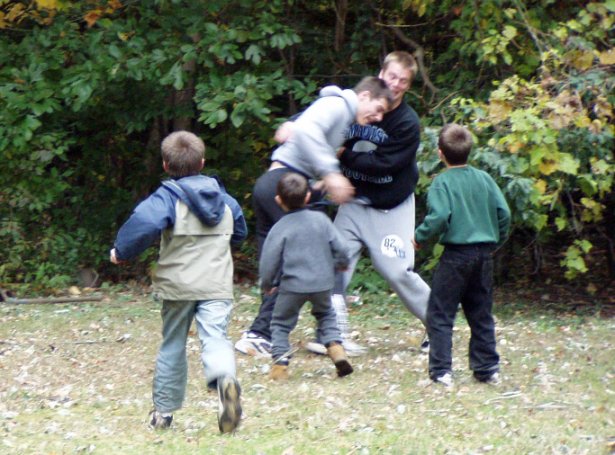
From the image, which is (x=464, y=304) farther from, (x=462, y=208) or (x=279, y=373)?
(x=279, y=373)

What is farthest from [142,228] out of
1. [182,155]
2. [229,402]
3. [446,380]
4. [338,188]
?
[446,380]

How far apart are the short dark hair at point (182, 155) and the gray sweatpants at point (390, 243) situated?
1.95 m

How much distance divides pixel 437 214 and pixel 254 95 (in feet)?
14.3

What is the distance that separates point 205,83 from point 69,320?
9.06ft

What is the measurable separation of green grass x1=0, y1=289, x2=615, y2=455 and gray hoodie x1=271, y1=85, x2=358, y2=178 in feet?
4.55

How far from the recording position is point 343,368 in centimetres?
677

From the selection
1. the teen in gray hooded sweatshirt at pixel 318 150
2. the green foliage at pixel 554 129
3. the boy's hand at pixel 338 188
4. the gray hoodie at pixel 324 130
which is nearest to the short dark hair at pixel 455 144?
the teen in gray hooded sweatshirt at pixel 318 150

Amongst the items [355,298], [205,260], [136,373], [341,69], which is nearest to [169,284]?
[205,260]

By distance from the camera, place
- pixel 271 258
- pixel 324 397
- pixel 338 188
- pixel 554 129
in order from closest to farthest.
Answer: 1. pixel 338 188
2. pixel 324 397
3. pixel 271 258
4. pixel 554 129

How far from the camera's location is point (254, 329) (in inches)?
299

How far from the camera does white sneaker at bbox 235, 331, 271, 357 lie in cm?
750

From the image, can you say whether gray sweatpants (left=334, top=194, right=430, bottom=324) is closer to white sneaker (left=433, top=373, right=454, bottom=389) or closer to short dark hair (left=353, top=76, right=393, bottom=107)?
white sneaker (left=433, top=373, right=454, bottom=389)

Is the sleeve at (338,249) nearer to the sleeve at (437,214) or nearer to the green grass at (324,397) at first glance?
the sleeve at (437,214)

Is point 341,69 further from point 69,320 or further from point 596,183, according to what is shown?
point 69,320
